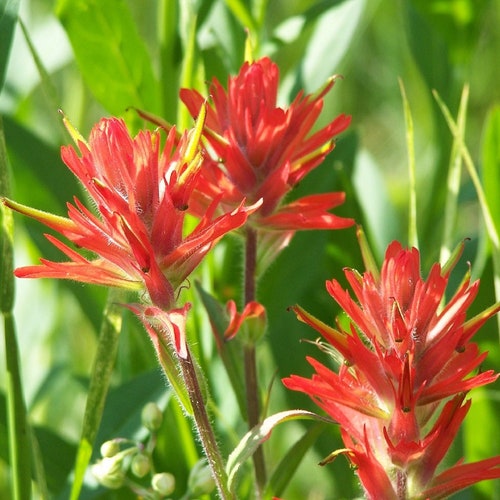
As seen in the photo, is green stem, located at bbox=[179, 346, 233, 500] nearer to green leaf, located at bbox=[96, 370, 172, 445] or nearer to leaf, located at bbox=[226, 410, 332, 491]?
leaf, located at bbox=[226, 410, 332, 491]

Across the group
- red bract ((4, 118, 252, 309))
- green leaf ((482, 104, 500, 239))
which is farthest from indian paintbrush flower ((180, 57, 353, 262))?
green leaf ((482, 104, 500, 239))

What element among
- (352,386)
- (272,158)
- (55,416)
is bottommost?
(55,416)

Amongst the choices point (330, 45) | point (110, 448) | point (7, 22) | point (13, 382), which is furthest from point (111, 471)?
point (330, 45)

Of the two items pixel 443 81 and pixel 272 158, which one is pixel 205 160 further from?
pixel 443 81

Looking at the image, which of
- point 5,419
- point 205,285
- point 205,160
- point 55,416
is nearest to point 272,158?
point 205,160

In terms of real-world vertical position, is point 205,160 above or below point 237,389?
above

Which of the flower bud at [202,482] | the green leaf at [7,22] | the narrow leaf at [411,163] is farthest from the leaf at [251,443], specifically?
the green leaf at [7,22]

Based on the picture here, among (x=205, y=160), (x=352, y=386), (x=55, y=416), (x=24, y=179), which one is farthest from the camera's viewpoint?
(x=55, y=416)

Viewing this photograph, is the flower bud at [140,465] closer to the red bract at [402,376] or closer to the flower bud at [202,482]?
the flower bud at [202,482]
